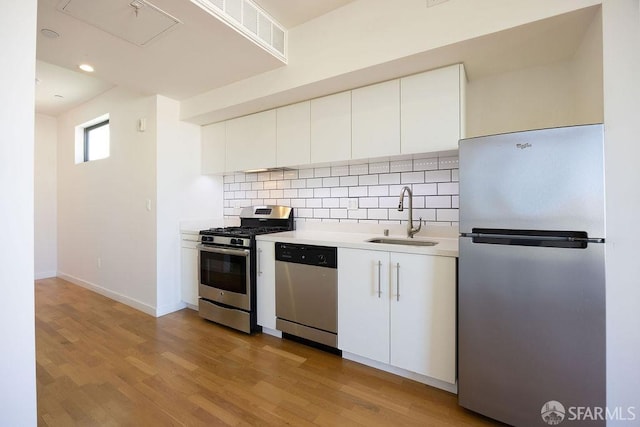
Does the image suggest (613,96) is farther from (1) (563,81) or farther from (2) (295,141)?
(2) (295,141)

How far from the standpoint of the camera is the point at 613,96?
141 centimetres

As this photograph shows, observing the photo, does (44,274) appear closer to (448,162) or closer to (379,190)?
(379,190)

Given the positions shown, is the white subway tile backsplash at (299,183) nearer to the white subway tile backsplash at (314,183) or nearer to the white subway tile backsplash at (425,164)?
the white subway tile backsplash at (314,183)

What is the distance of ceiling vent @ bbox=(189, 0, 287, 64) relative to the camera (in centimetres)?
180

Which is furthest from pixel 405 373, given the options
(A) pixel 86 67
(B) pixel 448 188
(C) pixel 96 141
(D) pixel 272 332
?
(C) pixel 96 141

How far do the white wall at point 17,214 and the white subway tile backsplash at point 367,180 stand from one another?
2.20 metres

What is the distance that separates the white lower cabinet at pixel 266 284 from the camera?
254cm

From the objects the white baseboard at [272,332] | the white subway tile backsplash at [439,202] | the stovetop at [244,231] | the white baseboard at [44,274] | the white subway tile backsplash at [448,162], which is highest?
the white subway tile backsplash at [448,162]

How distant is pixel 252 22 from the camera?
2.05 m

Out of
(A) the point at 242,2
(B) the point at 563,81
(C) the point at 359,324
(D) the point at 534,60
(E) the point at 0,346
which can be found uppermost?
(A) the point at 242,2

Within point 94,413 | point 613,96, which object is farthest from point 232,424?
point 613,96

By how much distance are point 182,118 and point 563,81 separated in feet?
11.3

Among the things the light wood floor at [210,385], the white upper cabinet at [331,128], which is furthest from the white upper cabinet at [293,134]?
the light wood floor at [210,385]

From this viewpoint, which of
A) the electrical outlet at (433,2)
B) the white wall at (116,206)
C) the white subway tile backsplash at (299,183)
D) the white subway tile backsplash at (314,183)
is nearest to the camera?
the electrical outlet at (433,2)
